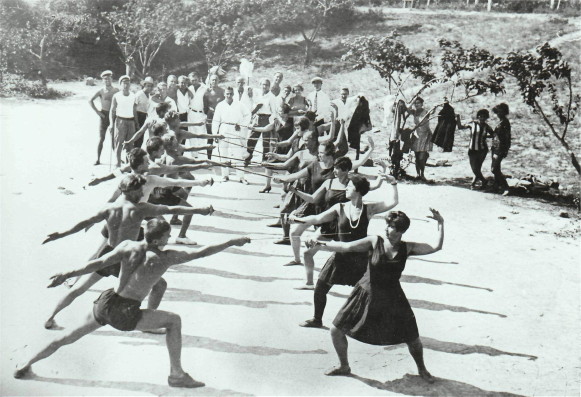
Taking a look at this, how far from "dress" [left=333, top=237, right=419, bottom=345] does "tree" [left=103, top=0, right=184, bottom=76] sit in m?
8.98

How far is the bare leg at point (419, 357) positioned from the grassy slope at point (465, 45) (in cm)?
912

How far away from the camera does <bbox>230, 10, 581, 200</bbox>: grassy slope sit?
1488cm

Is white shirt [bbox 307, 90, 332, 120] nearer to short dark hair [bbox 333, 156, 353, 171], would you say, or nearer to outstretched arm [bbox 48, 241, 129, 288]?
short dark hair [bbox 333, 156, 353, 171]

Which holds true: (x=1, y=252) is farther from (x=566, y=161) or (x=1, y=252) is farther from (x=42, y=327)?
(x=566, y=161)

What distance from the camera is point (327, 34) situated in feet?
52.6

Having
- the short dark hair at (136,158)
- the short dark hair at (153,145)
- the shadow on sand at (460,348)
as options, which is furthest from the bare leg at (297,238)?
the shadow on sand at (460,348)

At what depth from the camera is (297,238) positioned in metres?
7.56

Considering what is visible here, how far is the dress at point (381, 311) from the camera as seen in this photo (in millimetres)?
4871

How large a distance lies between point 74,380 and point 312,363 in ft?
5.95

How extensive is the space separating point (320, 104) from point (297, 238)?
6018mm

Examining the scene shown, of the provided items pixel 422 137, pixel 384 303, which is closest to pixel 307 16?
Result: pixel 422 137

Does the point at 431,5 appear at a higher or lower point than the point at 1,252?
higher

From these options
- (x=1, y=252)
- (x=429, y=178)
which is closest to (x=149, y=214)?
(x=1, y=252)

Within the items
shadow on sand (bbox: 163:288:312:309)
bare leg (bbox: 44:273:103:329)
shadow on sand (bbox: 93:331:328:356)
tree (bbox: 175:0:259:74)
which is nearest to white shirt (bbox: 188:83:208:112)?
tree (bbox: 175:0:259:74)
